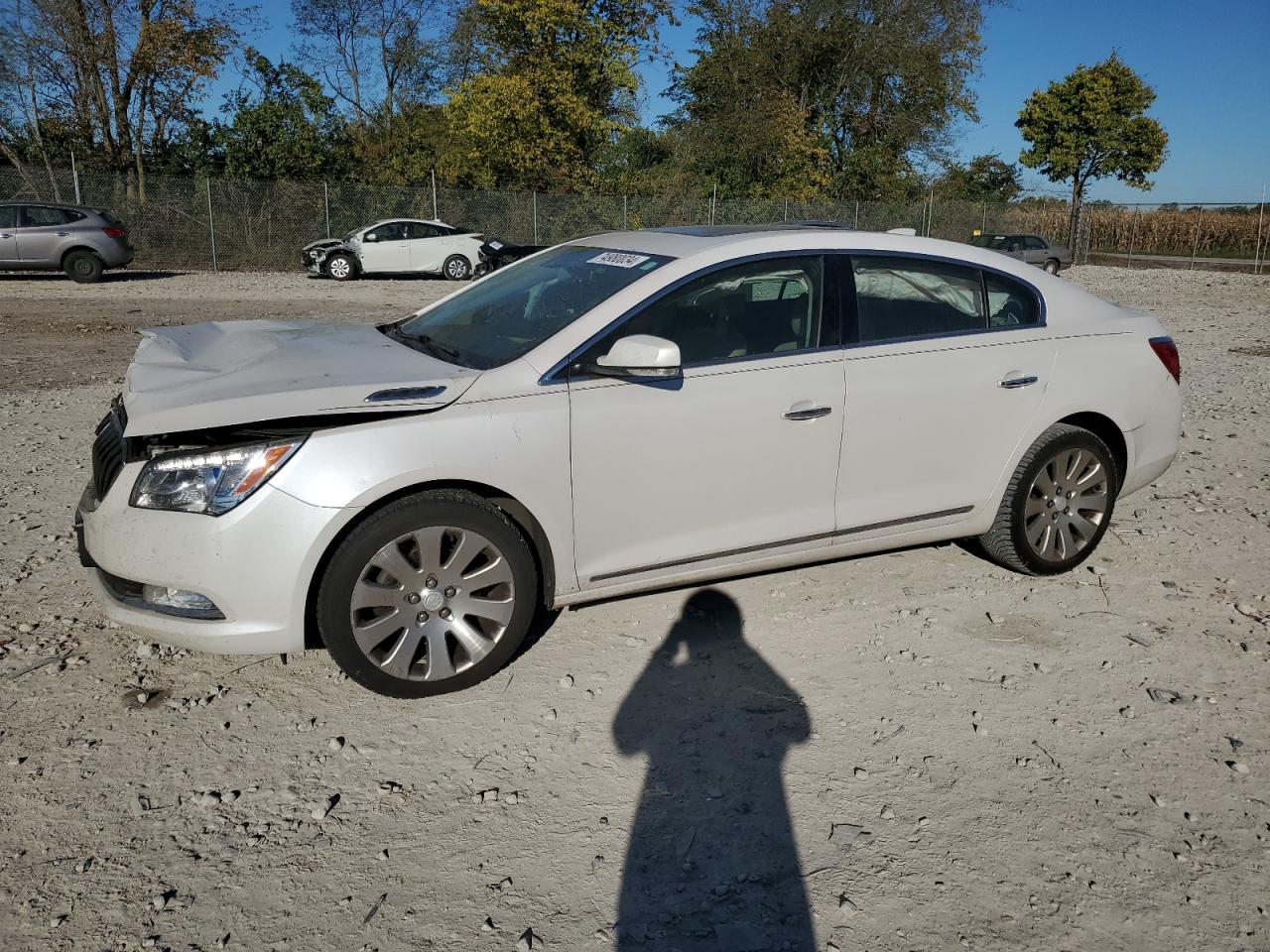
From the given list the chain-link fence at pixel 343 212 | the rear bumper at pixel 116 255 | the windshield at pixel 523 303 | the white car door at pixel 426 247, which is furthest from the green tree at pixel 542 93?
the windshield at pixel 523 303

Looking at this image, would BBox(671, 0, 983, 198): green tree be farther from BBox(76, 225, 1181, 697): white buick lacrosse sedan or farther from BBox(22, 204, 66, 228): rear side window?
BBox(76, 225, 1181, 697): white buick lacrosse sedan

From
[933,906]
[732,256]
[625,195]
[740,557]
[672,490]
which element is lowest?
[933,906]

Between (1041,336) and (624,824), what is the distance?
3.03 meters

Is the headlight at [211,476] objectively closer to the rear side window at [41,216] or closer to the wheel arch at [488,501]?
the wheel arch at [488,501]

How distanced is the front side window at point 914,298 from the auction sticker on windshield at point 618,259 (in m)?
0.94

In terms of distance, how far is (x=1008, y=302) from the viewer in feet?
15.1

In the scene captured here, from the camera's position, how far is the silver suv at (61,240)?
1886 centimetres

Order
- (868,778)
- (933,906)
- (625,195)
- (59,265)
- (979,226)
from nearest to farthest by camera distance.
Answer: (933,906) → (868,778) → (59,265) → (625,195) → (979,226)

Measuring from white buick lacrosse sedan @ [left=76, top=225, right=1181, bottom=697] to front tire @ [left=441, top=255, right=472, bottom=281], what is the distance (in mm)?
19516

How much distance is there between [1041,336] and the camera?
181 inches

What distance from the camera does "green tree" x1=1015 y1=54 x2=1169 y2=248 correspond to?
128ft

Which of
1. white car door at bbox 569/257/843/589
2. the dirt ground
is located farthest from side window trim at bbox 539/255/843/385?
the dirt ground

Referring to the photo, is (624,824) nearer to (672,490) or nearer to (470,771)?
(470,771)

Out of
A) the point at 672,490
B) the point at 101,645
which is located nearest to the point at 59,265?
the point at 101,645
